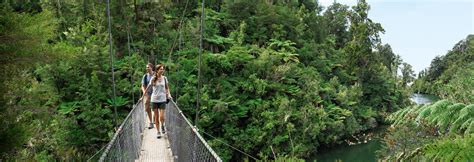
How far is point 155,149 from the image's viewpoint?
14.5 ft

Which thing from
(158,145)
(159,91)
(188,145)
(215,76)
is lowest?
(158,145)

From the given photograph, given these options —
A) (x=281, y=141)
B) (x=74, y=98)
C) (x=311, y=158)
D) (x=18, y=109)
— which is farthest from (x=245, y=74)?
(x=18, y=109)

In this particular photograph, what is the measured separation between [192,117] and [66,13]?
5197 millimetres

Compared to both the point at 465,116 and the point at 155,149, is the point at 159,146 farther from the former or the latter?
the point at 465,116

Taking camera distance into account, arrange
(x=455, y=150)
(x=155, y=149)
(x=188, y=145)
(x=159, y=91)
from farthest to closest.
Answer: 1. (x=159, y=91)
2. (x=155, y=149)
3. (x=188, y=145)
4. (x=455, y=150)

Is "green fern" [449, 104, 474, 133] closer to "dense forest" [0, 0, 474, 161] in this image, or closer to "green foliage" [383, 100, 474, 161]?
"green foliage" [383, 100, 474, 161]

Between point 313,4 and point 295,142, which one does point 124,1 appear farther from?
point 313,4

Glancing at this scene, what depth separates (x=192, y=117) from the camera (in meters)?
12.6

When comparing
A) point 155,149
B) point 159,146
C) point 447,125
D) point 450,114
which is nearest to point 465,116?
point 450,114

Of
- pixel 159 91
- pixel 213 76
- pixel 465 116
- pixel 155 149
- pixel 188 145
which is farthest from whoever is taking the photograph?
pixel 213 76

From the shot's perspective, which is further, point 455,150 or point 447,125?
point 447,125

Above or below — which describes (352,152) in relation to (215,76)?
below

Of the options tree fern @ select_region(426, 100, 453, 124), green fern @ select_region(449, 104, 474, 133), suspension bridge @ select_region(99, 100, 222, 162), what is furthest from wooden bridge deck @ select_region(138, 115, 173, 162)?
green fern @ select_region(449, 104, 474, 133)

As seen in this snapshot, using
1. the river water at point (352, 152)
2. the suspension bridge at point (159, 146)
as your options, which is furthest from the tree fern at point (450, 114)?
the river water at point (352, 152)
